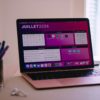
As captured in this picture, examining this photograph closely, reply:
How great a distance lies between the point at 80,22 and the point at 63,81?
421mm

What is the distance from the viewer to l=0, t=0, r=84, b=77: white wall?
1.77 m

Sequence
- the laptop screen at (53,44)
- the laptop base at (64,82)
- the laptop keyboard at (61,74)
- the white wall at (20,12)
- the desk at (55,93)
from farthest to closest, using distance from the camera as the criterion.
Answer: the white wall at (20,12) → the laptop screen at (53,44) → the laptop keyboard at (61,74) → the laptop base at (64,82) → the desk at (55,93)

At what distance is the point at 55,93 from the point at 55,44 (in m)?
0.41

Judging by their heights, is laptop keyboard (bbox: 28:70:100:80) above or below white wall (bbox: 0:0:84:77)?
below

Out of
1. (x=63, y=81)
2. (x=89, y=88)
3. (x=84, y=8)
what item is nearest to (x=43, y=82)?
(x=63, y=81)

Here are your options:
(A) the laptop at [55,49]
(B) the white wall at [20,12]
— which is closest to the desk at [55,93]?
(A) the laptop at [55,49]

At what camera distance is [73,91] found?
0.90 metres

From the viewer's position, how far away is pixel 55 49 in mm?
1230

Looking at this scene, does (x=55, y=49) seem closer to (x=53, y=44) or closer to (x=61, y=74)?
(x=53, y=44)

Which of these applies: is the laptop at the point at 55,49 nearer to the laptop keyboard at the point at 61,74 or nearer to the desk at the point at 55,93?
the laptop keyboard at the point at 61,74

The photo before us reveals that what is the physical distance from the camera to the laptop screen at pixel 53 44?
1191 millimetres

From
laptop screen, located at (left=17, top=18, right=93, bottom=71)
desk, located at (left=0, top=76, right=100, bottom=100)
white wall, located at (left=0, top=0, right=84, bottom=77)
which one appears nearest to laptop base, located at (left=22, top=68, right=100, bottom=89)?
desk, located at (left=0, top=76, right=100, bottom=100)

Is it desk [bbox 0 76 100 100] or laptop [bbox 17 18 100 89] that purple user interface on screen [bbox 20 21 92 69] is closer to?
laptop [bbox 17 18 100 89]

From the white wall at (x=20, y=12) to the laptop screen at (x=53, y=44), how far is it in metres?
0.59
